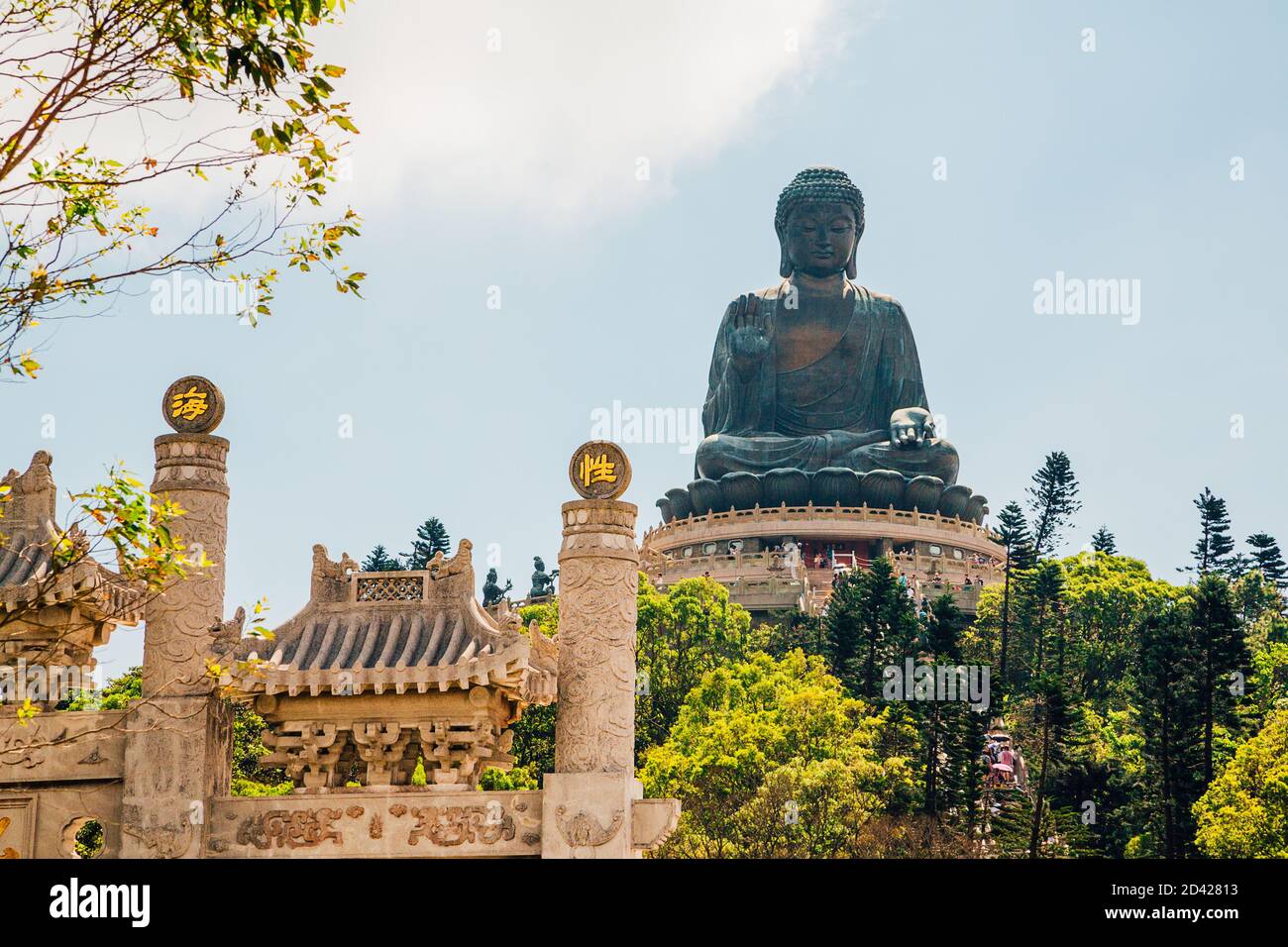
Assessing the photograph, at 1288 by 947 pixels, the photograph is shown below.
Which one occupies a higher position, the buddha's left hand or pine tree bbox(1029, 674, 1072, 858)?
the buddha's left hand

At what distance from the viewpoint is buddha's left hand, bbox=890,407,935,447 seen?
60.6 m

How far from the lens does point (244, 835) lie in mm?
14945

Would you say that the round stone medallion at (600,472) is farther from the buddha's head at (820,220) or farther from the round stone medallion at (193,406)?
the buddha's head at (820,220)

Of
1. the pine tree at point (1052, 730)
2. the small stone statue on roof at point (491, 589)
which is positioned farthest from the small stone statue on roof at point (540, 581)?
the pine tree at point (1052, 730)

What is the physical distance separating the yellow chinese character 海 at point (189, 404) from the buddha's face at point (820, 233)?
47.5 metres

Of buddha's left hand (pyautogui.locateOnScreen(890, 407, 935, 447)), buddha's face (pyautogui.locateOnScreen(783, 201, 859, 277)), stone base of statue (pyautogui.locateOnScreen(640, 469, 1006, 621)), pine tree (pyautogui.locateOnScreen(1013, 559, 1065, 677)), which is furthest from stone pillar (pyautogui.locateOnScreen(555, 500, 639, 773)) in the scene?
buddha's face (pyautogui.locateOnScreen(783, 201, 859, 277))

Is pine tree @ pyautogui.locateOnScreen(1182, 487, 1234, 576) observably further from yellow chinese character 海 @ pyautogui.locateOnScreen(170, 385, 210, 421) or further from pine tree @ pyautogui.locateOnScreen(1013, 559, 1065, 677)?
yellow chinese character 海 @ pyautogui.locateOnScreen(170, 385, 210, 421)

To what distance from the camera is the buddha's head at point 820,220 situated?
61688 millimetres

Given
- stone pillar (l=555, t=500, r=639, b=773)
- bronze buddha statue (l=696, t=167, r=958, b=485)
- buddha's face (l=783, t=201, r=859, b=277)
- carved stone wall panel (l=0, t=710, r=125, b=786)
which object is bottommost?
carved stone wall panel (l=0, t=710, r=125, b=786)

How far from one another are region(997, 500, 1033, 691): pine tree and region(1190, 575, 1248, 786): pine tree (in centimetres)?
865

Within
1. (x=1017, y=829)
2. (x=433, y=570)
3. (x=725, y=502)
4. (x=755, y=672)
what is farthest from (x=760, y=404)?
(x=433, y=570)

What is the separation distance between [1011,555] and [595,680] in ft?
123

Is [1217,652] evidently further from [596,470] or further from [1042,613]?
[596,470]
